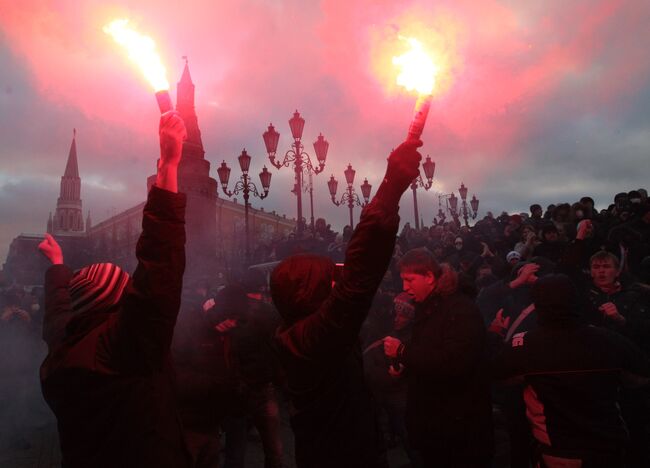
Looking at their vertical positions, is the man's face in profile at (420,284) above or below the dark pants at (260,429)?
above

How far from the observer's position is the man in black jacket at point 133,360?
5.49 ft

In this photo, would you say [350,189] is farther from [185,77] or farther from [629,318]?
[185,77]

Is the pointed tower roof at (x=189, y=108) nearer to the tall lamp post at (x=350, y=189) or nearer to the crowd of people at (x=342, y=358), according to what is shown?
the tall lamp post at (x=350, y=189)

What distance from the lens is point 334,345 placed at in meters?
1.80

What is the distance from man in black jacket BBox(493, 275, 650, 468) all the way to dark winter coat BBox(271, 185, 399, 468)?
132cm

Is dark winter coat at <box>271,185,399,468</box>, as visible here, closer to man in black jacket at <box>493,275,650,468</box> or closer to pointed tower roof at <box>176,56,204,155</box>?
man in black jacket at <box>493,275,650,468</box>

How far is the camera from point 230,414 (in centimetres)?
393

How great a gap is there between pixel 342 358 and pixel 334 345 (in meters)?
0.13

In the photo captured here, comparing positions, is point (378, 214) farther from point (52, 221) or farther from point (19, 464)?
point (52, 221)

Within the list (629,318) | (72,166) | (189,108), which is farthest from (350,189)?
(72,166)

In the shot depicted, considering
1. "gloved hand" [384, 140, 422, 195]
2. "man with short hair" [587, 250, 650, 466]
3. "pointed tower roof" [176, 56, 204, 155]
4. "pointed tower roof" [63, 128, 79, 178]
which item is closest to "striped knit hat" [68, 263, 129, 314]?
"gloved hand" [384, 140, 422, 195]

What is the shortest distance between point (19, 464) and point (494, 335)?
6.42m

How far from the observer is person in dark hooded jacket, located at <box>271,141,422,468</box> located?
68.3 inches

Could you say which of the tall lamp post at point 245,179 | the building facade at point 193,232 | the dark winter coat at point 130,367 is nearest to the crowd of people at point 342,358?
the dark winter coat at point 130,367
